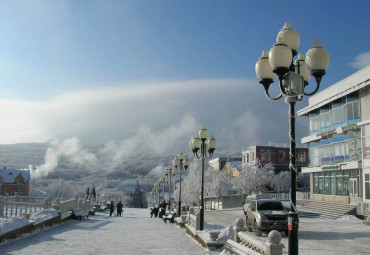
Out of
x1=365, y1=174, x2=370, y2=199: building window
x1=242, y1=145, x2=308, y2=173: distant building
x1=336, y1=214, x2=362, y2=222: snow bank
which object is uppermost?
x1=242, y1=145, x2=308, y2=173: distant building

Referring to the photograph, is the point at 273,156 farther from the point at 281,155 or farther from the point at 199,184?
the point at 199,184

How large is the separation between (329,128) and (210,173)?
2119 inches

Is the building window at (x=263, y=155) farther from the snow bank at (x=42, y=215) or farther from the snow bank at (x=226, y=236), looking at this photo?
the snow bank at (x=226, y=236)

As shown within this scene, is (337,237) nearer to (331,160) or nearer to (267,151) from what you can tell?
(331,160)

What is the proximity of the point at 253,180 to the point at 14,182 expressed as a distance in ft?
177

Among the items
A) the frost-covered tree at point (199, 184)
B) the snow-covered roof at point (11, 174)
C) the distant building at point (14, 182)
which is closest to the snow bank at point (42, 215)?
the frost-covered tree at point (199, 184)

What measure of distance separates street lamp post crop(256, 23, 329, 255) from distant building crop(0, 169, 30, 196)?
89.6 meters

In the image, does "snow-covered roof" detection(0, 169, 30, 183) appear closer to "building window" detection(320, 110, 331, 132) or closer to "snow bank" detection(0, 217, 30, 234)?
"building window" detection(320, 110, 331, 132)

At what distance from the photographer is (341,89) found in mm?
38938

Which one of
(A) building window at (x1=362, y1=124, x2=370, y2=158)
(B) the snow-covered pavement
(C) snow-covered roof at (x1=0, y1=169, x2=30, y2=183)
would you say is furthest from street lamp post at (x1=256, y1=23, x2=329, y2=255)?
(C) snow-covered roof at (x1=0, y1=169, x2=30, y2=183)

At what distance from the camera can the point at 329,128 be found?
42.3m

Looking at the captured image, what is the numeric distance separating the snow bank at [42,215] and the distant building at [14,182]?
234ft

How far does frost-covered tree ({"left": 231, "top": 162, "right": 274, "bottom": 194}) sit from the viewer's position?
74938 millimetres

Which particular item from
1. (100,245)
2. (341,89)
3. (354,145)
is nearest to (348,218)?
(354,145)
